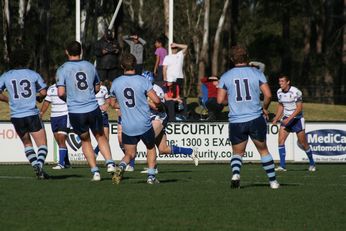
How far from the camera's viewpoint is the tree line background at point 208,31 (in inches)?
1982

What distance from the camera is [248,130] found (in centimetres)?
1518

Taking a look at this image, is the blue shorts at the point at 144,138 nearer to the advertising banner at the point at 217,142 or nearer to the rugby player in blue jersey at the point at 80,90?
the rugby player in blue jersey at the point at 80,90

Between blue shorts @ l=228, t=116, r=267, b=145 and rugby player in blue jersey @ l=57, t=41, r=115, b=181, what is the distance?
2222 mm

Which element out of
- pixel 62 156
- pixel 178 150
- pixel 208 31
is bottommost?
pixel 62 156

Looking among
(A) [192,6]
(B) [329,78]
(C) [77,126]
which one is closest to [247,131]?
(C) [77,126]

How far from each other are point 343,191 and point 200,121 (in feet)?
42.5

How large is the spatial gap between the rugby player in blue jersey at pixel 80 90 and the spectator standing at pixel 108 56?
12.9 meters

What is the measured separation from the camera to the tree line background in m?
50.3

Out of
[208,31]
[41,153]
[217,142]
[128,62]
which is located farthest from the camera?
[208,31]

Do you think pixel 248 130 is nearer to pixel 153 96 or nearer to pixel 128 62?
pixel 153 96

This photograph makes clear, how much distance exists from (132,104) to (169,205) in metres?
3.52

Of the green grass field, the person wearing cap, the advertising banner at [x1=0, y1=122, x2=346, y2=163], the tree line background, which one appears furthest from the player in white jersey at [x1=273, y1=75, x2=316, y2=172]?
the tree line background

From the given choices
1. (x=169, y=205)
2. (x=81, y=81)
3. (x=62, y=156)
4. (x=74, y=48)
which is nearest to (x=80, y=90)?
(x=81, y=81)

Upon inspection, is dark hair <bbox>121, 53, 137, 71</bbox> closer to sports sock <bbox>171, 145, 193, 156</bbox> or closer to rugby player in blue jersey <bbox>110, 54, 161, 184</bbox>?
rugby player in blue jersey <bbox>110, 54, 161, 184</bbox>
